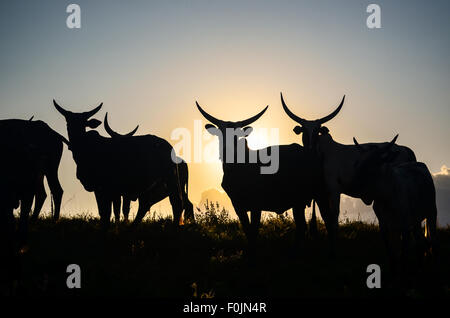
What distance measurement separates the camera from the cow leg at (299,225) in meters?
8.77

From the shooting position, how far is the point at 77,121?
1010 cm

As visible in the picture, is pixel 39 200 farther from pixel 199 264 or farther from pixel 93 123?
pixel 199 264

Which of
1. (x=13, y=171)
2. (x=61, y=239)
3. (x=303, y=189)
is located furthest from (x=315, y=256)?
(x=13, y=171)

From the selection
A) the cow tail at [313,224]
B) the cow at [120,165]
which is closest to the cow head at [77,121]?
the cow at [120,165]

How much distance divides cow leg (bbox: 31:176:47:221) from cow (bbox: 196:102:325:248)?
430 centimetres

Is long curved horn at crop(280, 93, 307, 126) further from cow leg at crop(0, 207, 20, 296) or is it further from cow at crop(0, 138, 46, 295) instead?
cow leg at crop(0, 207, 20, 296)

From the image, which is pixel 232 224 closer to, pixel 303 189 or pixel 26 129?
pixel 303 189

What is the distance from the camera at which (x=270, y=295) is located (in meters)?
6.59

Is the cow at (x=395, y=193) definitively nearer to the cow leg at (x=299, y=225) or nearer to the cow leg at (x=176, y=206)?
the cow leg at (x=299, y=225)

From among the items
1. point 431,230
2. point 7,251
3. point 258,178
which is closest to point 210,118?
point 258,178

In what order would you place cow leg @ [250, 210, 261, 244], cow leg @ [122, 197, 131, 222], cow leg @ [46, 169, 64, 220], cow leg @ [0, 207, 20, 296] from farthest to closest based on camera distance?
cow leg @ [122, 197, 131, 222]
cow leg @ [46, 169, 64, 220]
cow leg @ [250, 210, 261, 244]
cow leg @ [0, 207, 20, 296]

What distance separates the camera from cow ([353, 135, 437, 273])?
789 centimetres

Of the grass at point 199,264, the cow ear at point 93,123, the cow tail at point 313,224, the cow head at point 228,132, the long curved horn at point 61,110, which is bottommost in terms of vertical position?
the grass at point 199,264

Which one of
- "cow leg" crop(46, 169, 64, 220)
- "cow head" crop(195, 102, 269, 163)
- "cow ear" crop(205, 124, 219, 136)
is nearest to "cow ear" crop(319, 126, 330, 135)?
"cow head" crop(195, 102, 269, 163)
